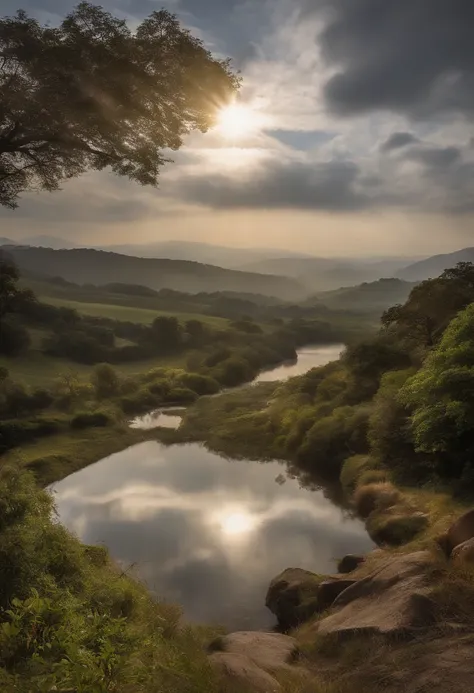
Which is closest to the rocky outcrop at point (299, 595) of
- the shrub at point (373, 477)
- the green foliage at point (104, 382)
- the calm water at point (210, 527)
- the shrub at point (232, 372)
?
the calm water at point (210, 527)

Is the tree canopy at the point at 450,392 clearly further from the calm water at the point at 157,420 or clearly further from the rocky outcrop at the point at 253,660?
the calm water at the point at 157,420

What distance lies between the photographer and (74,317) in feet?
464

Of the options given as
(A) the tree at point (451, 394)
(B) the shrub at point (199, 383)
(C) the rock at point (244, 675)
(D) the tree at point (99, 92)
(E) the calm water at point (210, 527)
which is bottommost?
(E) the calm water at point (210, 527)

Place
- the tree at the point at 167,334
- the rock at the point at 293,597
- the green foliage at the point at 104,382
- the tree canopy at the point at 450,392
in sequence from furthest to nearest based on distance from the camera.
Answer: the tree at the point at 167,334, the green foliage at the point at 104,382, the tree canopy at the point at 450,392, the rock at the point at 293,597

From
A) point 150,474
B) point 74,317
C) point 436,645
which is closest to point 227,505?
point 150,474

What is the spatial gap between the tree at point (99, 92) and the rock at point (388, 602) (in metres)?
16.2

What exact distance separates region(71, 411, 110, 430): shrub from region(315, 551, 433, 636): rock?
54.5m

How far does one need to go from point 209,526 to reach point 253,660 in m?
23.4

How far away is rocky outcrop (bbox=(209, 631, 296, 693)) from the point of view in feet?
43.9

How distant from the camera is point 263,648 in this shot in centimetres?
1828

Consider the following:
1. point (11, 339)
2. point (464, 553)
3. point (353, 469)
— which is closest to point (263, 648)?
point (464, 553)

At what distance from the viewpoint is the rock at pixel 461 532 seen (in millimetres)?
20891

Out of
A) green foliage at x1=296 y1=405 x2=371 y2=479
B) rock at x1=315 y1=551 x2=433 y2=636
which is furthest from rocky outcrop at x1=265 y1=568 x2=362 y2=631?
green foliage at x1=296 y1=405 x2=371 y2=479

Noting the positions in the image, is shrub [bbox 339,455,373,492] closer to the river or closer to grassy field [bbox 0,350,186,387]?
the river
